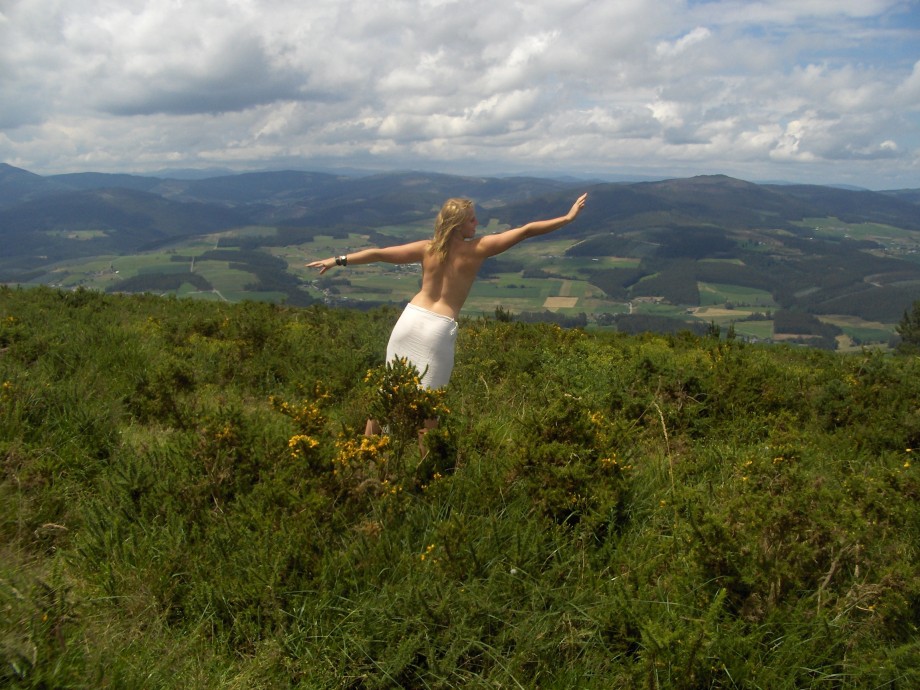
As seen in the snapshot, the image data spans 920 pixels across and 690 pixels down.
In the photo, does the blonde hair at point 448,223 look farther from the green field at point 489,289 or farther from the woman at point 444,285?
the green field at point 489,289

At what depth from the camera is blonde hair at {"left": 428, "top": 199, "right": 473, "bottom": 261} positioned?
14.7 ft

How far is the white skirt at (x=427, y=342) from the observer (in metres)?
4.36

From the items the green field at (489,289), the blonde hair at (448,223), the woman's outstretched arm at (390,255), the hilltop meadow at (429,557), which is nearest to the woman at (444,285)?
the blonde hair at (448,223)

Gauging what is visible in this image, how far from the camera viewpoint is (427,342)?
437cm

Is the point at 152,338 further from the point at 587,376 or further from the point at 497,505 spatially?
the point at 497,505

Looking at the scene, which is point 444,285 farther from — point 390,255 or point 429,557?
point 429,557

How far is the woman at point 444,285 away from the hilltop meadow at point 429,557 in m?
0.71

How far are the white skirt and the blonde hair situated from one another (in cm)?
49

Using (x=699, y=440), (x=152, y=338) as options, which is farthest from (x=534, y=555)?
(x=152, y=338)

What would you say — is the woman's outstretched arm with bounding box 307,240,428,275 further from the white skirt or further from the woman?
the white skirt

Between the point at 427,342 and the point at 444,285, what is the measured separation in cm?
48

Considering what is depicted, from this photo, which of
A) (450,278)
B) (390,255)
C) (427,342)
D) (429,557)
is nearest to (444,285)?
(450,278)

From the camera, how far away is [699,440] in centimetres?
529

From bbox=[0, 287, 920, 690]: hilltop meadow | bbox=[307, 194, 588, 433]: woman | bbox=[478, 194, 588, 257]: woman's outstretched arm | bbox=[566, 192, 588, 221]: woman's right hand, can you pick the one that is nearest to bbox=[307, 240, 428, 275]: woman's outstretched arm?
bbox=[307, 194, 588, 433]: woman
